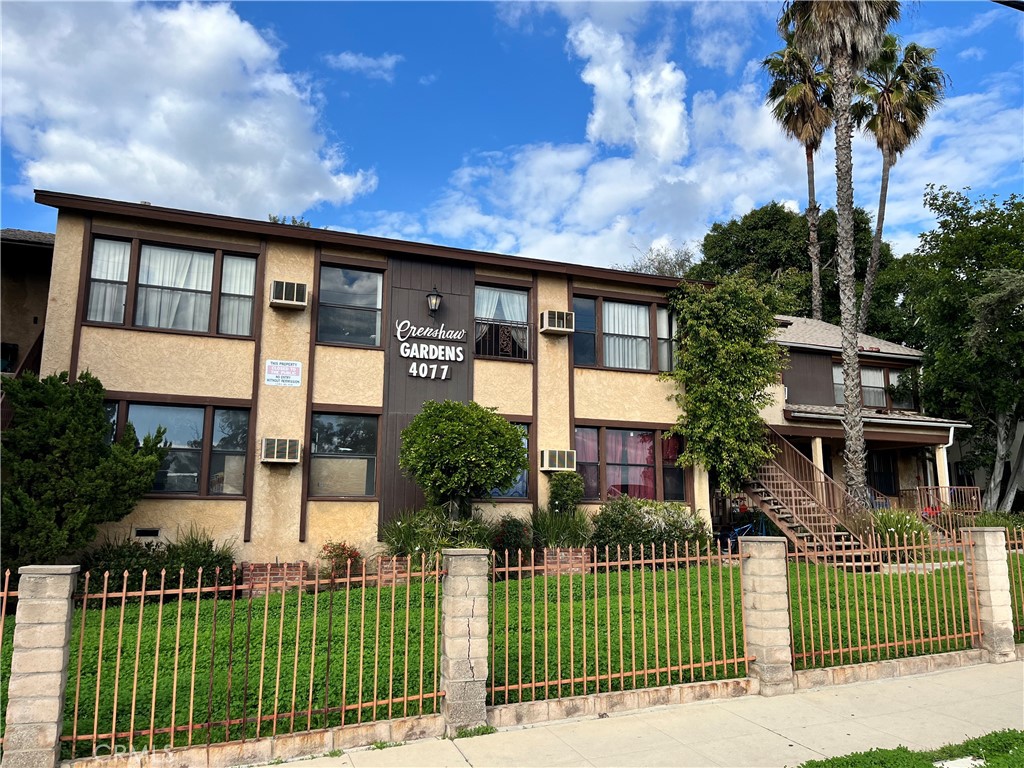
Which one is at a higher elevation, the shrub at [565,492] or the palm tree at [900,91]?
the palm tree at [900,91]

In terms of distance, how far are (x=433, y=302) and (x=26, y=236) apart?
8.73 m

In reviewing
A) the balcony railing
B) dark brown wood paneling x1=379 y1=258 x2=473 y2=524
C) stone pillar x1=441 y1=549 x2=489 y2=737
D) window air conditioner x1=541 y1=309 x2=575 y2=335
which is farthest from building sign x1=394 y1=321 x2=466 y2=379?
stone pillar x1=441 y1=549 x2=489 y2=737

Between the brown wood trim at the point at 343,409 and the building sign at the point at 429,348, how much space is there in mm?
1084

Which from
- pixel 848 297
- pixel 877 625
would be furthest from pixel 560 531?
pixel 848 297

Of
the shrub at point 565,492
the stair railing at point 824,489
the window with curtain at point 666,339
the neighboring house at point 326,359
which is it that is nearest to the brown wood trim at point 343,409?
the neighboring house at point 326,359

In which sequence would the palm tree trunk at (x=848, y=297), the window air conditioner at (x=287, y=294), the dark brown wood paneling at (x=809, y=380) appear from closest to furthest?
the window air conditioner at (x=287, y=294), the palm tree trunk at (x=848, y=297), the dark brown wood paneling at (x=809, y=380)

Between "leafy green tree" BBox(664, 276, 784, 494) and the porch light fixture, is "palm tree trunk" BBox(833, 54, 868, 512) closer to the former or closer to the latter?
"leafy green tree" BBox(664, 276, 784, 494)

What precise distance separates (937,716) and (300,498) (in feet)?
34.7

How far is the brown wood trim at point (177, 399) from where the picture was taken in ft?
42.2

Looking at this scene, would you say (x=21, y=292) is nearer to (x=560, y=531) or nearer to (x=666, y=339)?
(x=560, y=531)

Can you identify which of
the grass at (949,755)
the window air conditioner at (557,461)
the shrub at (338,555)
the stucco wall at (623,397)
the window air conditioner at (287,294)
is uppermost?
the window air conditioner at (287,294)

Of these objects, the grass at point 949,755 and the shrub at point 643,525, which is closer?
the grass at point 949,755

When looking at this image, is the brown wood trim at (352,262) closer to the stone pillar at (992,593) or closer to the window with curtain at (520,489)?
the window with curtain at (520,489)

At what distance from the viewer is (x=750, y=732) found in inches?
263
